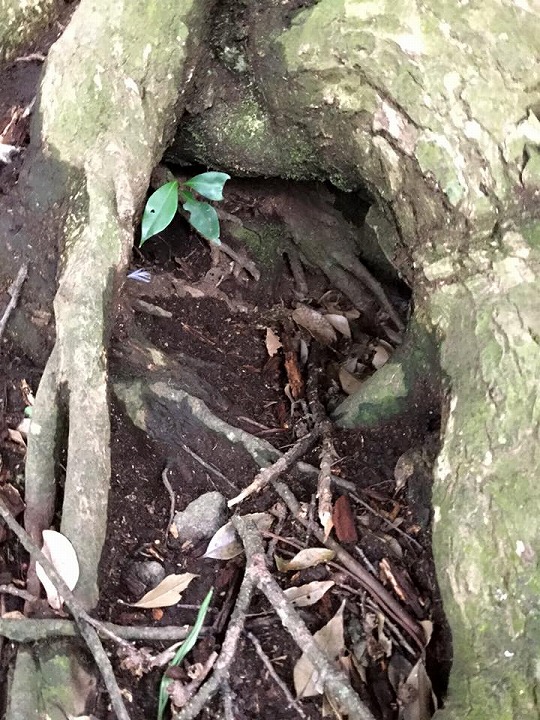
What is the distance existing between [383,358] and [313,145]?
3.04ft

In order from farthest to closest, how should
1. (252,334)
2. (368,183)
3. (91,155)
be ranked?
Answer: (252,334) → (368,183) → (91,155)

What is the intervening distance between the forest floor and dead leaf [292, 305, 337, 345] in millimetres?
45

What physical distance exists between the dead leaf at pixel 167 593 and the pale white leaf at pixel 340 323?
1.48 meters

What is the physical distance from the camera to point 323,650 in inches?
69.9

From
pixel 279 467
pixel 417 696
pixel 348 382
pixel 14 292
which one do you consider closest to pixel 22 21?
pixel 14 292

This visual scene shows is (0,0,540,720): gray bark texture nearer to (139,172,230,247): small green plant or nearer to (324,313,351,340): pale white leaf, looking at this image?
(139,172,230,247): small green plant

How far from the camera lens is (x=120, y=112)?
2.39 metres

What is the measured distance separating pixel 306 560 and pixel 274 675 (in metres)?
0.34

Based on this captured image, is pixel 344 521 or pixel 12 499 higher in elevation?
pixel 12 499

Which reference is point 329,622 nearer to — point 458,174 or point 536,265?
point 536,265

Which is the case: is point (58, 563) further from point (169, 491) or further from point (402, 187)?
point (402, 187)

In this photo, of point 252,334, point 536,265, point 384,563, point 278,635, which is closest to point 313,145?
point 252,334

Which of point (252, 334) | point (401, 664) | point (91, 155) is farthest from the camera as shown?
point (252, 334)

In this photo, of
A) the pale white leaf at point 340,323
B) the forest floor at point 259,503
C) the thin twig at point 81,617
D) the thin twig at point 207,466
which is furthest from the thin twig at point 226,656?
the pale white leaf at point 340,323
